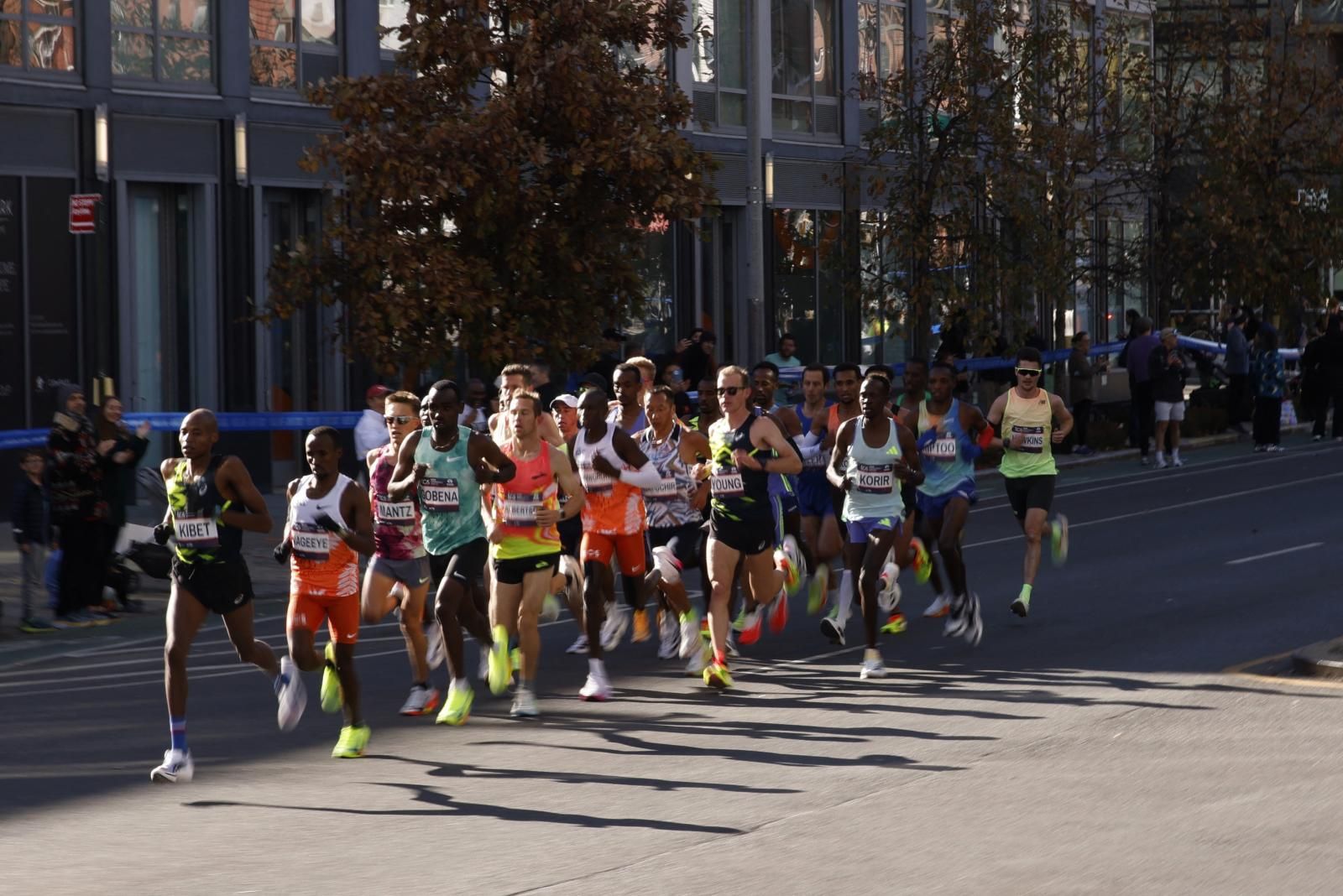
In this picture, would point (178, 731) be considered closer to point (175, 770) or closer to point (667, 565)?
point (175, 770)

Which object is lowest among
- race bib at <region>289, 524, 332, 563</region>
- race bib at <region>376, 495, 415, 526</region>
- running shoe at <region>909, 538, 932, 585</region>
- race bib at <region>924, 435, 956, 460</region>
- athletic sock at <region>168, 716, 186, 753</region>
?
athletic sock at <region>168, 716, 186, 753</region>

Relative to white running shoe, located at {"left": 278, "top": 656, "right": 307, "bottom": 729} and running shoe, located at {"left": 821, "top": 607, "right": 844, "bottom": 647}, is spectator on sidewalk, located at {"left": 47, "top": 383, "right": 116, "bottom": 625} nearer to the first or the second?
running shoe, located at {"left": 821, "top": 607, "right": 844, "bottom": 647}

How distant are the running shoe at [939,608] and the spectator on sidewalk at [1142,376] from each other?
14393mm

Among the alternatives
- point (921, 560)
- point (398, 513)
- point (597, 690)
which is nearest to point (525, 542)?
point (398, 513)

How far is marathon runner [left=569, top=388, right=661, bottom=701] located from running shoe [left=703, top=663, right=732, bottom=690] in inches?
22.2

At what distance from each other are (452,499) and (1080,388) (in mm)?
20383

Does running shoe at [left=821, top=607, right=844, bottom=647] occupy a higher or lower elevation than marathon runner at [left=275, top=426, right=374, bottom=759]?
lower

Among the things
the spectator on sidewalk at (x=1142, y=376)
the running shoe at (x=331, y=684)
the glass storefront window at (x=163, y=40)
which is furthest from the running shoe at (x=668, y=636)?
the spectator on sidewalk at (x=1142, y=376)

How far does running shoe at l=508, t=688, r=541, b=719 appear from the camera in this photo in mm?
11047

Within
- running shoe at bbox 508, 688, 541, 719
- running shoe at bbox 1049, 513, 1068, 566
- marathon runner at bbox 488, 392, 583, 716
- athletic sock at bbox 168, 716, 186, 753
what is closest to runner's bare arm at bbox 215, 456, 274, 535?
athletic sock at bbox 168, 716, 186, 753

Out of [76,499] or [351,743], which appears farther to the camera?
[76,499]

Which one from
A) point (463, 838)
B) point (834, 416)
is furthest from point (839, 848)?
point (834, 416)

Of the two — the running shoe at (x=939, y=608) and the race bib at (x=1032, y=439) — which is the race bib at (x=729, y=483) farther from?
the race bib at (x=1032, y=439)

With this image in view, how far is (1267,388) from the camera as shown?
100 ft
